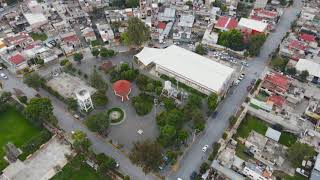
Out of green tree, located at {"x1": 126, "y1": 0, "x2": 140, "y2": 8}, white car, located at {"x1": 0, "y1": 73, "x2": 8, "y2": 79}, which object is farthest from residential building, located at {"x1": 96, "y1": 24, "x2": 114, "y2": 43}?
white car, located at {"x1": 0, "y1": 73, "x2": 8, "y2": 79}

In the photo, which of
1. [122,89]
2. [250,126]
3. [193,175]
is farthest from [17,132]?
[250,126]

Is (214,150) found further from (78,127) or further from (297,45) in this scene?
(297,45)

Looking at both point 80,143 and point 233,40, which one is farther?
point 233,40

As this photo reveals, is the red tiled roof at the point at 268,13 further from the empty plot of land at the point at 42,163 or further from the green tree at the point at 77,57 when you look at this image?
the empty plot of land at the point at 42,163

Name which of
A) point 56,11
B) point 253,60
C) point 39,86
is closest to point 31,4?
point 56,11

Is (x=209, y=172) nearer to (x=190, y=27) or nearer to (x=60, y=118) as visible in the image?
→ (x=60, y=118)

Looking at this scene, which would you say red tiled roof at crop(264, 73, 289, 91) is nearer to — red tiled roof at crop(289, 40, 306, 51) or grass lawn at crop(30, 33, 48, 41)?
red tiled roof at crop(289, 40, 306, 51)
